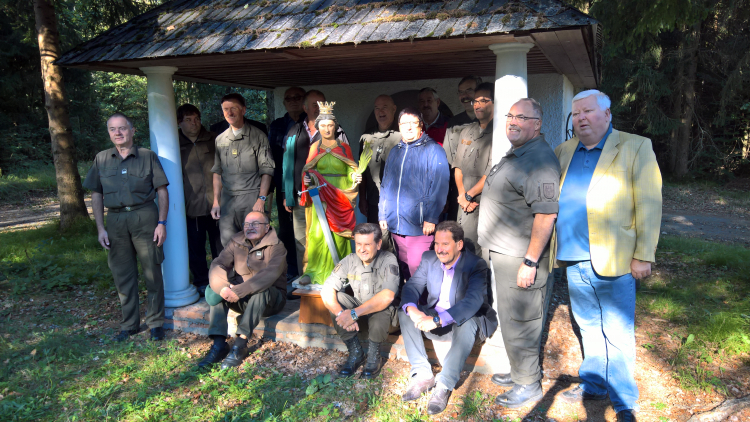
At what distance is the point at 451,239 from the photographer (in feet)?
11.6

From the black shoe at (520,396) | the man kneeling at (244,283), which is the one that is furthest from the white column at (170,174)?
the black shoe at (520,396)

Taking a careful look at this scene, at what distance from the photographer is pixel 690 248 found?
26.1ft

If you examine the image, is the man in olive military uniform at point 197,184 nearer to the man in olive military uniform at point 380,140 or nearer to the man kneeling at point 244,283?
the man kneeling at point 244,283

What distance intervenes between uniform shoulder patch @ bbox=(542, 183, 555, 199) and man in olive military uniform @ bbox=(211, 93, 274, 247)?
2717 millimetres

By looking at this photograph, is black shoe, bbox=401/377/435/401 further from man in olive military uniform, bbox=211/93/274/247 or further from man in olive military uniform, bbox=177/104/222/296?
man in olive military uniform, bbox=177/104/222/296

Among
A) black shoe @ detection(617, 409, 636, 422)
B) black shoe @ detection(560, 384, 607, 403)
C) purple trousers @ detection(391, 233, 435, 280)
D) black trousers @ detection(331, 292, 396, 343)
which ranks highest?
purple trousers @ detection(391, 233, 435, 280)

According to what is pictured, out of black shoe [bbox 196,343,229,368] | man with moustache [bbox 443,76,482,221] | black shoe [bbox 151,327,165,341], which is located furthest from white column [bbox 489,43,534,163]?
black shoe [bbox 151,327,165,341]

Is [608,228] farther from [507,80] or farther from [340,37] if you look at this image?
[340,37]

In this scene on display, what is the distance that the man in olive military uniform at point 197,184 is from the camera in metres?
5.15

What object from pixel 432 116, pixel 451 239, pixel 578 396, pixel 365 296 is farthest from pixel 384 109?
pixel 578 396

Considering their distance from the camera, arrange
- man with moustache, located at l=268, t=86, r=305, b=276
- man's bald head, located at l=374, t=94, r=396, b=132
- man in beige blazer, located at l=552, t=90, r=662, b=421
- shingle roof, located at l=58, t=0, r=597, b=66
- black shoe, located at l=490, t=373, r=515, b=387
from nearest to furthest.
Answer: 1. man in beige blazer, located at l=552, t=90, r=662, b=421
2. shingle roof, located at l=58, t=0, r=597, b=66
3. black shoe, located at l=490, t=373, r=515, b=387
4. man's bald head, located at l=374, t=94, r=396, b=132
5. man with moustache, located at l=268, t=86, r=305, b=276

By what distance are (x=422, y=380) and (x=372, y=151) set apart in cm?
224

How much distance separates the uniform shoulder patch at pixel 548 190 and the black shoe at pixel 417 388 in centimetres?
157

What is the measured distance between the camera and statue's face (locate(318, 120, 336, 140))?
170 inches
